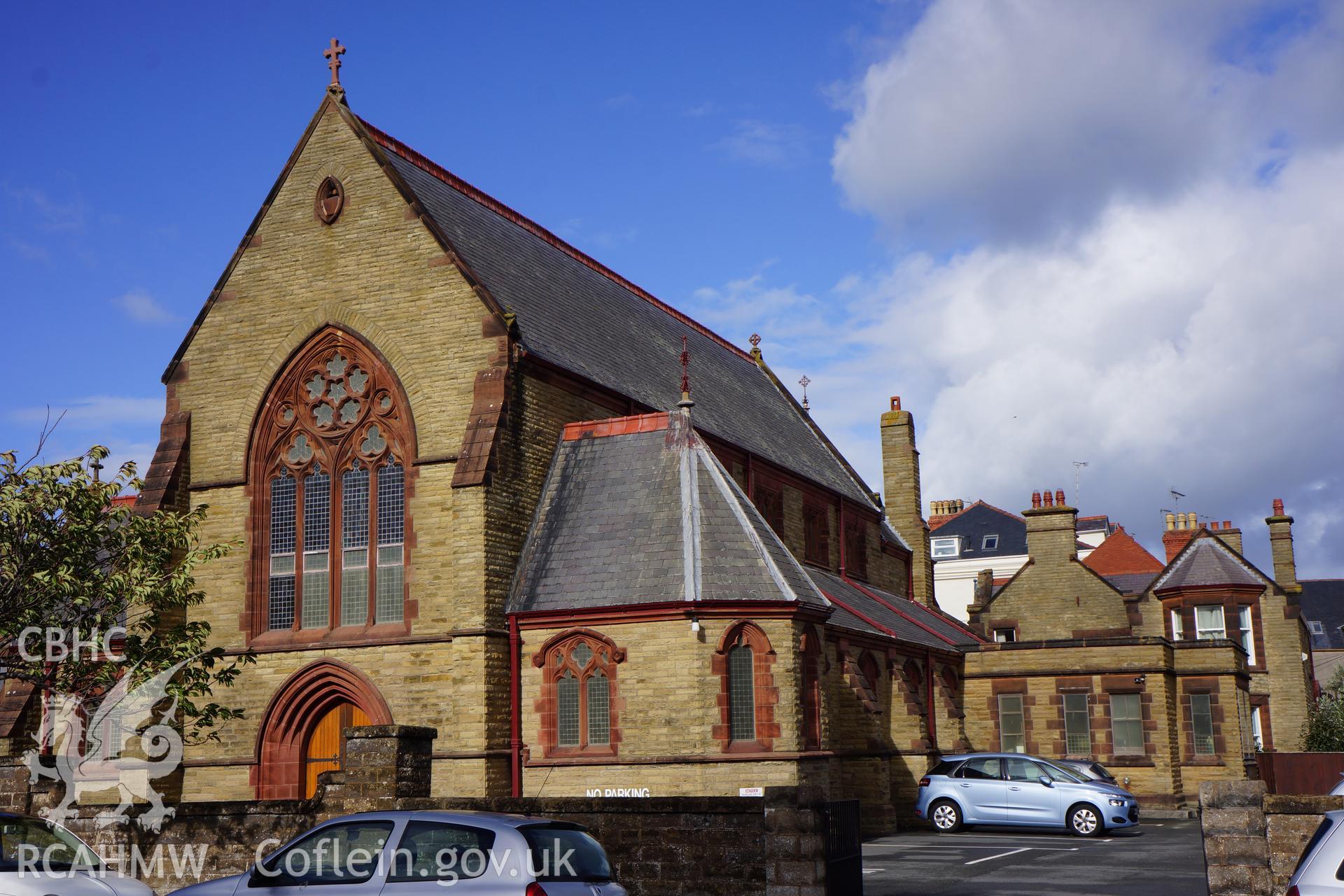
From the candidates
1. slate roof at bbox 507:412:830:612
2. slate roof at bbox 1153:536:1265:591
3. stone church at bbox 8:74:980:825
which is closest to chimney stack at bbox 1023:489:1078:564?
slate roof at bbox 1153:536:1265:591

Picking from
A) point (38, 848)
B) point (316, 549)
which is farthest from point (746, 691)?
point (38, 848)

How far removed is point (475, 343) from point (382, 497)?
355 cm

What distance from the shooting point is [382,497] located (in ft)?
84.0

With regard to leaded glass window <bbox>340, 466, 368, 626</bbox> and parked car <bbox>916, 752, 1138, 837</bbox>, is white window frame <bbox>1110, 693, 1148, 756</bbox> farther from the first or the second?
leaded glass window <bbox>340, 466, 368, 626</bbox>

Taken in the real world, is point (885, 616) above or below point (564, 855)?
above

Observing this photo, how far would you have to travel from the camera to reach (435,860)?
37.1 ft

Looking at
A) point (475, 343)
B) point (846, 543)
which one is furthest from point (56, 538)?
point (846, 543)

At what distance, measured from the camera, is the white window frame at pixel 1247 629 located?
150 feet

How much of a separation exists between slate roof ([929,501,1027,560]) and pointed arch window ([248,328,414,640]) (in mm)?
56073

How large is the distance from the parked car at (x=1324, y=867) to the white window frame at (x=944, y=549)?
71.2 metres

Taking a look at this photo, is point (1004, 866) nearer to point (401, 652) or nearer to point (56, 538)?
point (401, 652)

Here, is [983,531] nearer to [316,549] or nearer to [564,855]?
[316,549]
